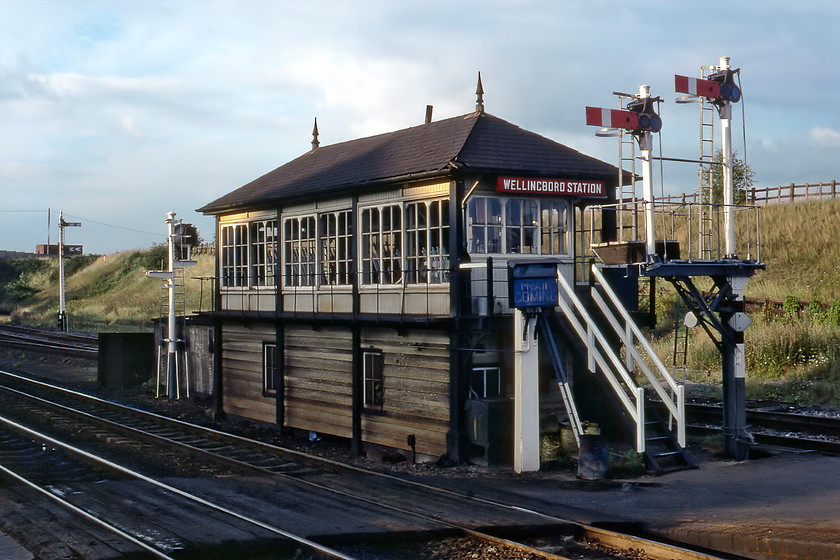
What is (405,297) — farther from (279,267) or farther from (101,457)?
(101,457)

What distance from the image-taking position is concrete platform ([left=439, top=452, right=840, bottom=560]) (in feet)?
28.5

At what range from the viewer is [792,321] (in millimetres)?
23562

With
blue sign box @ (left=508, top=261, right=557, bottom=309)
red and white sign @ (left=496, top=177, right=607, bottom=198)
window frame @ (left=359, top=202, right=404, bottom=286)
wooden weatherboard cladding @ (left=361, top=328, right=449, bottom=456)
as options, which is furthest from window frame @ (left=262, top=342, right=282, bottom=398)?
blue sign box @ (left=508, top=261, right=557, bottom=309)

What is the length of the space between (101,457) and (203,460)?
6.13 ft

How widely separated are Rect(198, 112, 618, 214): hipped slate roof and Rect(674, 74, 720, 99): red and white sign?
2052 mm

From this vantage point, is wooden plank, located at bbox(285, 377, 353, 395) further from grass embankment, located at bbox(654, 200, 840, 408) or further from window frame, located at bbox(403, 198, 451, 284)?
grass embankment, located at bbox(654, 200, 840, 408)

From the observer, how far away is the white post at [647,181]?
12.6m

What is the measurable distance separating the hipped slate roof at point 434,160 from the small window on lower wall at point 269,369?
3082 millimetres

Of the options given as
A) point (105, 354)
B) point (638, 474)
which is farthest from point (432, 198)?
point (105, 354)

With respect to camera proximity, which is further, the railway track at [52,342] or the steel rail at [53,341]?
the steel rail at [53,341]

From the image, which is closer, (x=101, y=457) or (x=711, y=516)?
(x=711, y=516)

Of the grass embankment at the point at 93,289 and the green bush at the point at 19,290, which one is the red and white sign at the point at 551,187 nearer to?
the grass embankment at the point at 93,289

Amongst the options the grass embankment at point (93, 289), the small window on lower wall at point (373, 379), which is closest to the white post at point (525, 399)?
the small window on lower wall at point (373, 379)

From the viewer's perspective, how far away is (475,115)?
1603 centimetres
